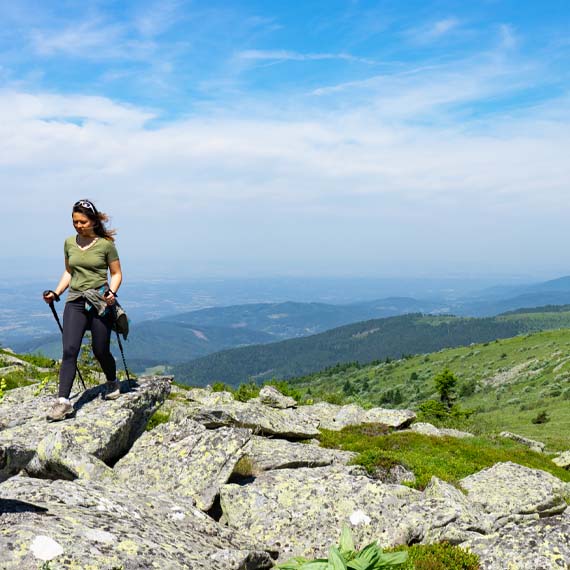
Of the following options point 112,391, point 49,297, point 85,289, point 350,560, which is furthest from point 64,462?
point 350,560

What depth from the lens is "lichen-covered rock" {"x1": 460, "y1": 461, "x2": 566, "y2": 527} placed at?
1152cm

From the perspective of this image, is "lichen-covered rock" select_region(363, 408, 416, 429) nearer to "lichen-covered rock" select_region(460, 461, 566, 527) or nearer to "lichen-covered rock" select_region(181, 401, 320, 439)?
"lichen-covered rock" select_region(181, 401, 320, 439)

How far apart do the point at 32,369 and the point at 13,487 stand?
22180 millimetres

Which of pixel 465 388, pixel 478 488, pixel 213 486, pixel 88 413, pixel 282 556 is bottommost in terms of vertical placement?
pixel 465 388

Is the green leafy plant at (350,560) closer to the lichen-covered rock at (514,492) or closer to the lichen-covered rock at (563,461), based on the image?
the lichen-covered rock at (514,492)

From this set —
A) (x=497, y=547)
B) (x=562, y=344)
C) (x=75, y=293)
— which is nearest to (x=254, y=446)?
(x=75, y=293)

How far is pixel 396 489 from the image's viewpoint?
410 inches

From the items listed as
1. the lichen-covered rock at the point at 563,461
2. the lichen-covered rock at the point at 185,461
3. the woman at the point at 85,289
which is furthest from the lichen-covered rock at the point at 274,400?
the woman at the point at 85,289

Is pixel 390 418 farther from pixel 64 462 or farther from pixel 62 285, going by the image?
pixel 64 462

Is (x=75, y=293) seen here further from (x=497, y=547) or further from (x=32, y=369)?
(x=32, y=369)

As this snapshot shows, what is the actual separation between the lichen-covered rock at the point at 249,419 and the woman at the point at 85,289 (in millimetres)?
3663

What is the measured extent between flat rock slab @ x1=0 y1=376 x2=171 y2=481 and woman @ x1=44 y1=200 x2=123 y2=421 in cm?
60

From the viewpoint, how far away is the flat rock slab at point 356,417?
23.8 metres

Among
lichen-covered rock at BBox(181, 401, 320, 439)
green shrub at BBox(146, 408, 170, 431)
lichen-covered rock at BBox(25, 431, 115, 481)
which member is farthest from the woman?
green shrub at BBox(146, 408, 170, 431)
